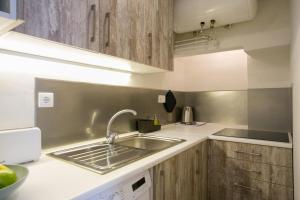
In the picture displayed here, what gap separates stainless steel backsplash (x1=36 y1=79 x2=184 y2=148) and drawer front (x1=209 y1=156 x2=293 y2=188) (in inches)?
33.5

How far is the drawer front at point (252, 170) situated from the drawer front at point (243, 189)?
3 cm

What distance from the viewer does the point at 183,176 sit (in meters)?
1.32

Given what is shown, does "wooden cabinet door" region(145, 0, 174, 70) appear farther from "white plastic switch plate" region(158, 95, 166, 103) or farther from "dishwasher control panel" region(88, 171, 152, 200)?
"dishwasher control panel" region(88, 171, 152, 200)

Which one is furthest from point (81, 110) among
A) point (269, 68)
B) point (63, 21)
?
point (269, 68)

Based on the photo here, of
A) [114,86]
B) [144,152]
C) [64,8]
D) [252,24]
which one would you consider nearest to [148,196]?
[144,152]

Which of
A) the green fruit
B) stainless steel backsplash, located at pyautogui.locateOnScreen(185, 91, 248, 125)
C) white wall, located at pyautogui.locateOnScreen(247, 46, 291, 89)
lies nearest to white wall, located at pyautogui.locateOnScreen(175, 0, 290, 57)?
white wall, located at pyautogui.locateOnScreen(247, 46, 291, 89)

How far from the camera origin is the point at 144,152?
3.68 ft

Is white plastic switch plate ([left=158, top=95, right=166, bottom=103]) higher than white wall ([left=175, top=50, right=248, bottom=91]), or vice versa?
white wall ([left=175, top=50, right=248, bottom=91])

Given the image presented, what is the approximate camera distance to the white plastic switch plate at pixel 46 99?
112cm

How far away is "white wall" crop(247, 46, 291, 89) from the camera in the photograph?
184cm

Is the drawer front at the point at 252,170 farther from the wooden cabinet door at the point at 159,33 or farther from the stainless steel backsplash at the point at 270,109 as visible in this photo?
the wooden cabinet door at the point at 159,33

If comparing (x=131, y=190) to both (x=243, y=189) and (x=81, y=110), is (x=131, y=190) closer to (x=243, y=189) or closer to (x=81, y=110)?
(x=81, y=110)

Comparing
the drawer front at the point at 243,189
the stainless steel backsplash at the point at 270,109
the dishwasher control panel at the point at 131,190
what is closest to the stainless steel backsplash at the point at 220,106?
the stainless steel backsplash at the point at 270,109

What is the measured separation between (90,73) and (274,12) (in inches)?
68.7
